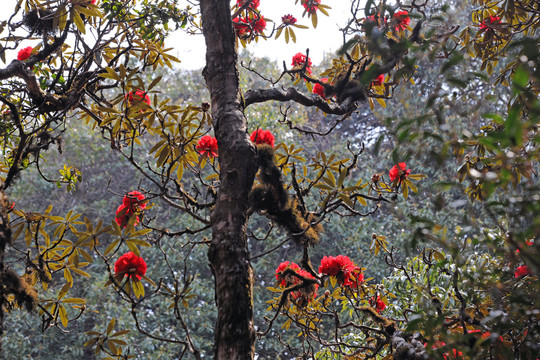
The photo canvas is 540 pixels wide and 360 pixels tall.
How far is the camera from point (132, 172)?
8.21 m

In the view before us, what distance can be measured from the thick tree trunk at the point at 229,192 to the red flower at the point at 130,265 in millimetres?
438

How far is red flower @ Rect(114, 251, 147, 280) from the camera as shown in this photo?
4.84ft

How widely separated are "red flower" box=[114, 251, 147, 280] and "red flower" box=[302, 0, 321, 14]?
4.78ft

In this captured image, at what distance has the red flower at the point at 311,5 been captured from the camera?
2.26 meters

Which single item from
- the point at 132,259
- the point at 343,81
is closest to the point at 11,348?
the point at 132,259

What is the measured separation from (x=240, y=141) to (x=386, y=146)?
7.26m

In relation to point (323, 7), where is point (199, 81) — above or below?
above

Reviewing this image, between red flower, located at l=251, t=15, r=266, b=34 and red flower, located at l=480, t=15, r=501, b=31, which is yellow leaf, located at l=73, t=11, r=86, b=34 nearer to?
red flower, located at l=251, t=15, r=266, b=34

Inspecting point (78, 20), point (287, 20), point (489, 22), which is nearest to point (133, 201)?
point (78, 20)

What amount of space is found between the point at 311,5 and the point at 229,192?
4.62 ft

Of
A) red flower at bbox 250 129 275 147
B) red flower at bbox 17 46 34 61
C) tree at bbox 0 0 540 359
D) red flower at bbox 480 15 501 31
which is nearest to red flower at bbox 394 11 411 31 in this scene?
tree at bbox 0 0 540 359

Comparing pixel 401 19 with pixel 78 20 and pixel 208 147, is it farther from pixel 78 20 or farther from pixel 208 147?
pixel 78 20

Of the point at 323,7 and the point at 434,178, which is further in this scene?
the point at 434,178

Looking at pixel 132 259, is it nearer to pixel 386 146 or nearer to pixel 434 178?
pixel 434 178
